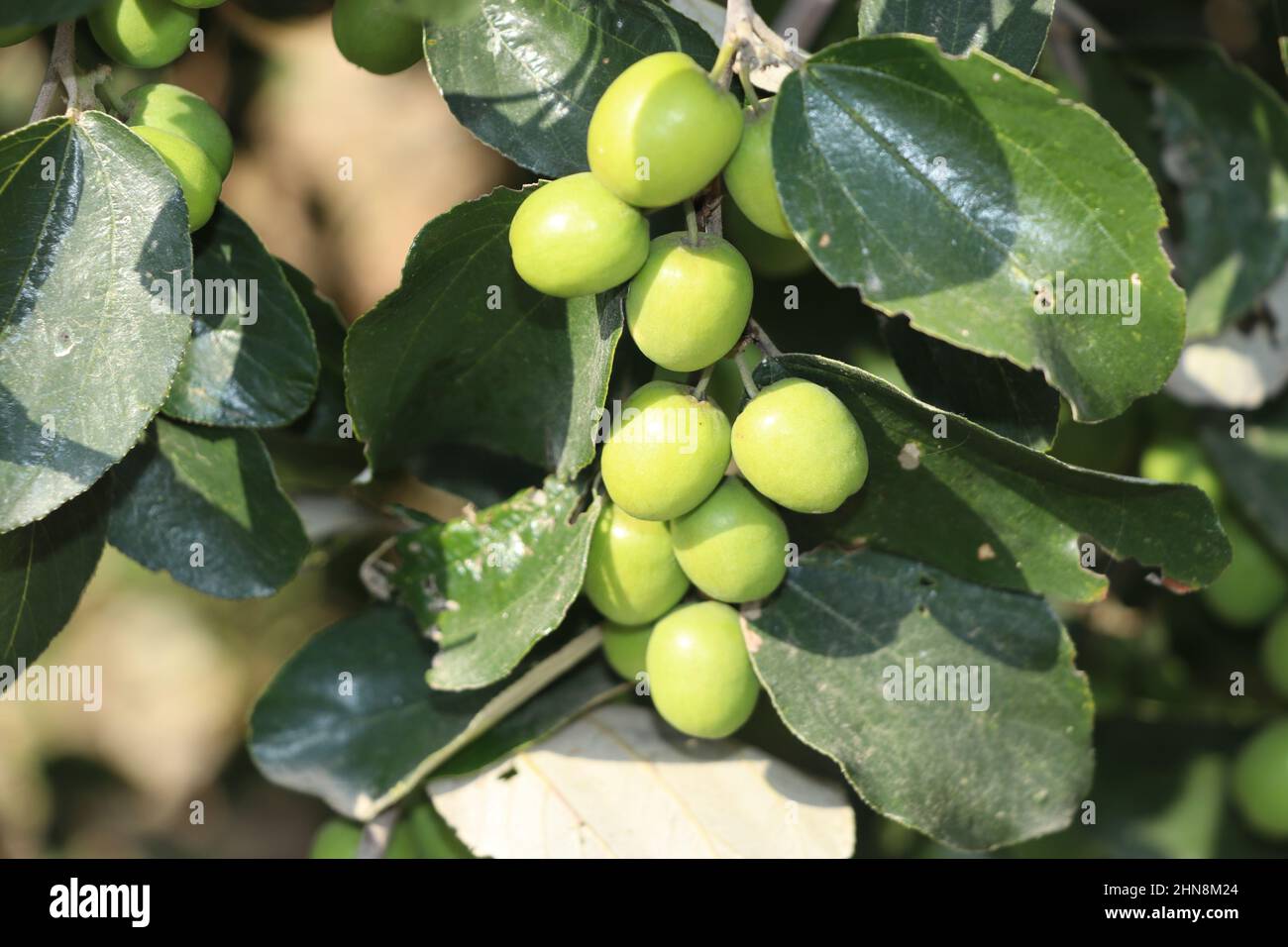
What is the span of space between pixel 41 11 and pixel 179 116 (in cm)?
15

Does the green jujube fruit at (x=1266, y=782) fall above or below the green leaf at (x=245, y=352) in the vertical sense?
below

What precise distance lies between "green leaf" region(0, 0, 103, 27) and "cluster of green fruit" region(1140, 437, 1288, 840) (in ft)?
3.91

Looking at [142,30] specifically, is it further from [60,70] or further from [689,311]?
[689,311]

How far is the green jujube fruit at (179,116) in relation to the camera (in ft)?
3.02

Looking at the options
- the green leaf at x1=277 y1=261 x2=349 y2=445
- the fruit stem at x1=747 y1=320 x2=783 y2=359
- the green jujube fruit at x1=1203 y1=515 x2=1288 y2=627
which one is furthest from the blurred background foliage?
the fruit stem at x1=747 y1=320 x2=783 y2=359

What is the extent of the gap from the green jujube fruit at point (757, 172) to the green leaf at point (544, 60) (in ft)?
0.41

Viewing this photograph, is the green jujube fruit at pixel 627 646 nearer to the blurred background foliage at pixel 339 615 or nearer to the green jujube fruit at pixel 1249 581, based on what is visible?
the blurred background foliage at pixel 339 615

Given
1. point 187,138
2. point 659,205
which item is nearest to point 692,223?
point 659,205

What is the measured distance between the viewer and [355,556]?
148cm

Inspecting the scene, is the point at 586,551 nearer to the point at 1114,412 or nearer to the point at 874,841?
the point at 1114,412

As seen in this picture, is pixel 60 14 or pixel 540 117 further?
pixel 540 117

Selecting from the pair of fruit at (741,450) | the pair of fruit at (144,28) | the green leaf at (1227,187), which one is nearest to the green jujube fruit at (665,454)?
the pair of fruit at (741,450)

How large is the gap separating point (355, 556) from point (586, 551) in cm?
62

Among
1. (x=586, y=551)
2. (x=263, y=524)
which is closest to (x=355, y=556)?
(x=263, y=524)
